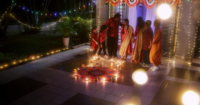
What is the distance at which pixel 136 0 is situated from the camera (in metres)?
7.91

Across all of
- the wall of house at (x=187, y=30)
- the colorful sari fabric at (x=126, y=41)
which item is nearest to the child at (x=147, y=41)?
the colorful sari fabric at (x=126, y=41)

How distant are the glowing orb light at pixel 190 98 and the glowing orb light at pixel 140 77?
127cm

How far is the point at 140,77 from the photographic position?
5.95m

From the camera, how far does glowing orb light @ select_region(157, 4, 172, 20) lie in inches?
314

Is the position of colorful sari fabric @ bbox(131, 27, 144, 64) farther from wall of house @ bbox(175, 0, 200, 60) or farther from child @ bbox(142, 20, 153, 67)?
wall of house @ bbox(175, 0, 200, 60)

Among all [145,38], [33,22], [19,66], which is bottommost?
[19,66]

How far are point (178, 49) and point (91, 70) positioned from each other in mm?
4464

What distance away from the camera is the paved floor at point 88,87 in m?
4.41

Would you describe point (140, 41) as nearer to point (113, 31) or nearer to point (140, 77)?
point (113, 31)

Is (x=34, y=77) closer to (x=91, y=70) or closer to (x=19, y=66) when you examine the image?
(x=19, y=66)

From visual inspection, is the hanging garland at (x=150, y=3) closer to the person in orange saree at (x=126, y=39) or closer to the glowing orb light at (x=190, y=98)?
the person in orange saree at (x=126, y=39)

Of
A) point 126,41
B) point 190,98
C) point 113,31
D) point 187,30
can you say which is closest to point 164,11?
point 187,30

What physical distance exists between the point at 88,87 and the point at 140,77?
1.97 metres

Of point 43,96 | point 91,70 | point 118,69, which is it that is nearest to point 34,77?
point 43,96
